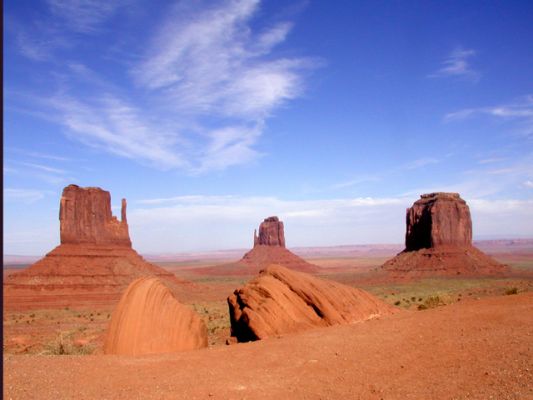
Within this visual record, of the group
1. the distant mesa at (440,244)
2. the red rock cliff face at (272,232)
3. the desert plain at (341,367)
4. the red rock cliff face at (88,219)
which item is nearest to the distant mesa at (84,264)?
the red rock cliff face at (88,219)

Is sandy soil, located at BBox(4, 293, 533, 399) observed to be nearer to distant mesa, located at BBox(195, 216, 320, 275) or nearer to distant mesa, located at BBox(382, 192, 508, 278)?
distant mesa, located at BBox(382, 192, 508, 278)

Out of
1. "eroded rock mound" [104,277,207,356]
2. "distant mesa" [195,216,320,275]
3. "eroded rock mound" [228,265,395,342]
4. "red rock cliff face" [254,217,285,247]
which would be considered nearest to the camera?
"eroded rock mound" [104,277,207,356]

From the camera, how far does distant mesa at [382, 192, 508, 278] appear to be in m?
75.1

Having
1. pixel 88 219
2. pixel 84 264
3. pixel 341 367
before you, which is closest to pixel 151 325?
pixel 341 367

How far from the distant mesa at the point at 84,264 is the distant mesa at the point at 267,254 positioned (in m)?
55.9

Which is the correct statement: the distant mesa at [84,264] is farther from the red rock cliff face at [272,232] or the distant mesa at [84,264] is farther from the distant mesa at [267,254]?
the red rock cliff face at [272,232]

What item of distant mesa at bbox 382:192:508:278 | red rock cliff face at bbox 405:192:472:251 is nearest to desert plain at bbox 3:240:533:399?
distant mesa at bbox 382:192:508:278

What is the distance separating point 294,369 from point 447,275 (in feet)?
220

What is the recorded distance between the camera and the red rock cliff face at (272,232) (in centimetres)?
13338

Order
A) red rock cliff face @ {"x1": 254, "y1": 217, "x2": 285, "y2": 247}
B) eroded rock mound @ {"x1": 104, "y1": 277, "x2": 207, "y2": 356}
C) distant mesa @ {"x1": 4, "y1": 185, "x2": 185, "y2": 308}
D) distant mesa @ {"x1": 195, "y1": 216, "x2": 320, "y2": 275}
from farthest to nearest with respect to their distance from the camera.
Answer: red rock cliff face @ {"x1": 254, "y1": 217, "x2": 285, "y2": 247}, distant mesa @ {"x1": 195, "y1": 216, "x2": 320, "y2": 275}, distant mesa @ {"x1": 4, "y1": 185, "x2": 185, "y2": 308}, eroded rock mound @ {"x1": 104, "y1": 277, "x2": 207, "y2": 356}

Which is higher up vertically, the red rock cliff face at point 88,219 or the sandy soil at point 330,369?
the red rock cliff face at point 88,219

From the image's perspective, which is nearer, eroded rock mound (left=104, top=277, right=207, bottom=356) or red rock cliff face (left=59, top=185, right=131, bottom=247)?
eroded rock mound (left=104, top=277, right=207, bottom=356)

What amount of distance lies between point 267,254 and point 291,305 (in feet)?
380

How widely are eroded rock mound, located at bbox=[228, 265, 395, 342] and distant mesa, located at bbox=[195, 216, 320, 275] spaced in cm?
10232
